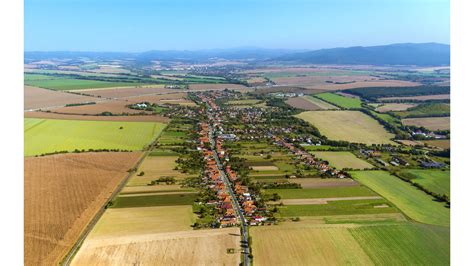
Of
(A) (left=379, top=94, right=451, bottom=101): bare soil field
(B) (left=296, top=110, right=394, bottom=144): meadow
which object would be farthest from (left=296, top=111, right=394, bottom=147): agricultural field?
(A) (left=379, top=94, right=451, bottom=101): bare soil field

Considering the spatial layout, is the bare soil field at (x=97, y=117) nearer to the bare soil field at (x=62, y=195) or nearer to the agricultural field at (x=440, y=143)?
the bare soil field at (x=62, y=195)

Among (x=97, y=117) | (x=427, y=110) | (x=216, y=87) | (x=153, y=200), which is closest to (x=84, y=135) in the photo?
(x=97, y=117)

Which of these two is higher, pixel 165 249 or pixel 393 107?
pixel 393 107

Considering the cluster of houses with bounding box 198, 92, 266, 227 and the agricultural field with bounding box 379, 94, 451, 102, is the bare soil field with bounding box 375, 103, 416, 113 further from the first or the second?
the cluster of houses with bounding box 198, 92, 266, 227

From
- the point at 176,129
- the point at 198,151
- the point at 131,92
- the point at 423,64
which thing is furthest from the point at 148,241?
the point at 423,64

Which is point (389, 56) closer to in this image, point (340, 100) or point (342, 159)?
point (340, 100)

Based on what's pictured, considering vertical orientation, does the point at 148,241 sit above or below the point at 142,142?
below

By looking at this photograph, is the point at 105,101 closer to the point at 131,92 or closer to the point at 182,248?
the point at 131,92
